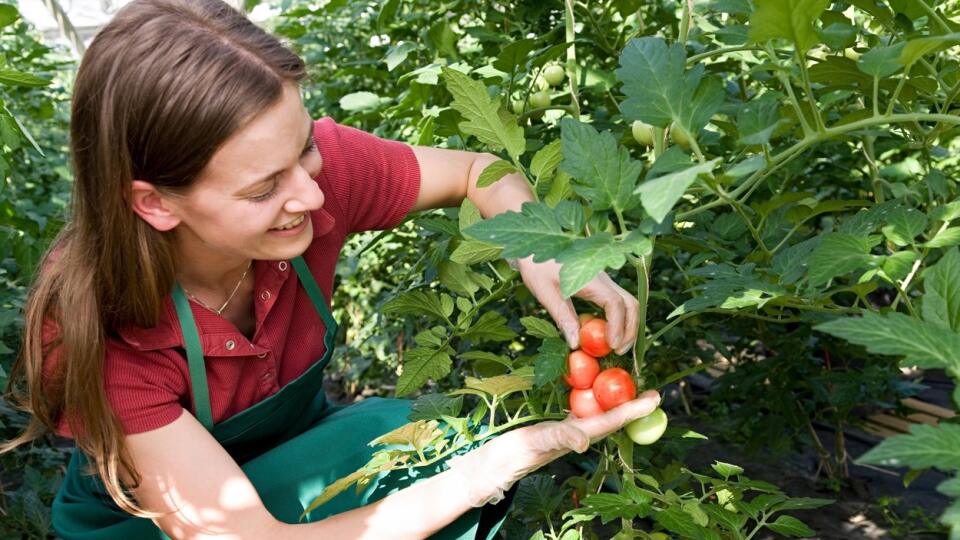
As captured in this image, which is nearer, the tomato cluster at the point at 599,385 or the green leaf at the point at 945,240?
the green leaf at the point at 945,240

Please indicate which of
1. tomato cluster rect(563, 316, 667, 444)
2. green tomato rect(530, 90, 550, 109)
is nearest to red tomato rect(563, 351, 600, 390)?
tomato cluster rect(563, 316, 667, 444)

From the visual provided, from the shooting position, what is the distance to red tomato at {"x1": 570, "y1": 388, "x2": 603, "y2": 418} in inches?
53.2

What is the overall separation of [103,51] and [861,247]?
1.03 metres

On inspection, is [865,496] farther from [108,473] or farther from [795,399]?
[108,473]

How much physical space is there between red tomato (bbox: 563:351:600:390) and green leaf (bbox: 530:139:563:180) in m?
0.25

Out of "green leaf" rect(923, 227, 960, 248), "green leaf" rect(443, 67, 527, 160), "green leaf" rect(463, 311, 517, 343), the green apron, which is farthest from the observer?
the green apron

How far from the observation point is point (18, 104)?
3826 mm

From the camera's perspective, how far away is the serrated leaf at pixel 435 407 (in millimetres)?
1448

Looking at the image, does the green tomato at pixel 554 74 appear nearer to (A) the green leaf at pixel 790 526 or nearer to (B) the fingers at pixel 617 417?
(B) the fingers at pixel 617 417

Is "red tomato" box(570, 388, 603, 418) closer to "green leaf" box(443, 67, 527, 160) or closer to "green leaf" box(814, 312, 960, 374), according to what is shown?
"green leaf" box(443, 67, 527, 160)

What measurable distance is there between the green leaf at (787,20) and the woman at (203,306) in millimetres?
501

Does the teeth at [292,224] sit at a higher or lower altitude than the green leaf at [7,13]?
lower

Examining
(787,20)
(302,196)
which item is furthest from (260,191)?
(787,20)

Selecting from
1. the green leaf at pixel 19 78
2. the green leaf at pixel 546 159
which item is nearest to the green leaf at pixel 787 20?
the green leaf at pixel 546 159
